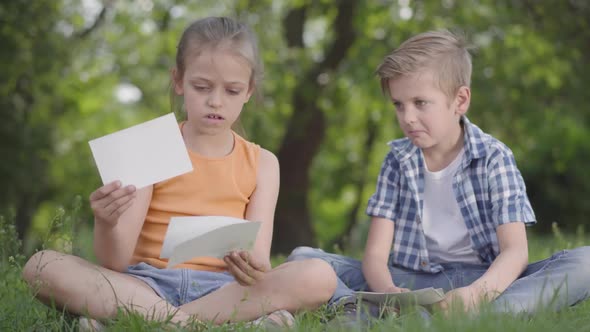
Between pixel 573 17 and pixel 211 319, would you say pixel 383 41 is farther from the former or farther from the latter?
pixel 211 319

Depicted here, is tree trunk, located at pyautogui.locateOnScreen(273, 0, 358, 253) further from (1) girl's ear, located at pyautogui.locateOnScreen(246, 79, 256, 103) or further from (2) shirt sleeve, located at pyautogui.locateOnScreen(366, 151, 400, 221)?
(1) girl's ear, located at pyautogui.locateOnScreen(246, 79, 256, 103)

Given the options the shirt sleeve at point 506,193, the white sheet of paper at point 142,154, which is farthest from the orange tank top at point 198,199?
the shirt sleeve at point 506,193

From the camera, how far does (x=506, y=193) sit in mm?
2984

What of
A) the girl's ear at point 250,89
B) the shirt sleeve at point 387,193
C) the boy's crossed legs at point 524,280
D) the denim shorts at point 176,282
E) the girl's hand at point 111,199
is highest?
the girl's ear at point 250,89

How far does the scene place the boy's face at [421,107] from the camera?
3.01 metres

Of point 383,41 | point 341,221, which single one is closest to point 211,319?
point 383,41

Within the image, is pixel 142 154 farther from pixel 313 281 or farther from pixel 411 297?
pixel 411 297

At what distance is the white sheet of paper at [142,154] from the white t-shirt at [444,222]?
3.82ft

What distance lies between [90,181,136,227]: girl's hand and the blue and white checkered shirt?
117 cm

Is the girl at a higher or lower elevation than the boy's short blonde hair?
lower

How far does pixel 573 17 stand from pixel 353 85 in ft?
7.44

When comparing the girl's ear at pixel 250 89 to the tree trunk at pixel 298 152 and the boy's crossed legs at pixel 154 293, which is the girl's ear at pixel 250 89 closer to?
the boy's crossed legs at pixel 154 293

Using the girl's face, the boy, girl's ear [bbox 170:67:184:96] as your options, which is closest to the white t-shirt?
the boy

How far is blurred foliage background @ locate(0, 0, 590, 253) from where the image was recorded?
7438mm
